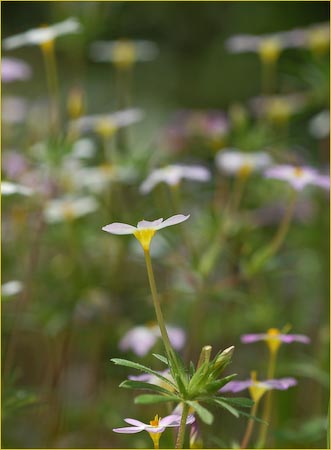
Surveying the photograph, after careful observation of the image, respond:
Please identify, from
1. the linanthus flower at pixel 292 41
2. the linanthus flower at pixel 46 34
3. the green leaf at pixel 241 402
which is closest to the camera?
the green leaf at pixel 241 402

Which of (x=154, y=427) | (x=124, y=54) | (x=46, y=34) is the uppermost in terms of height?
(x=124, y=54)

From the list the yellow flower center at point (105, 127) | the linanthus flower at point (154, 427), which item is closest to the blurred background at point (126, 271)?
the yellow flower center at point (105, 127)

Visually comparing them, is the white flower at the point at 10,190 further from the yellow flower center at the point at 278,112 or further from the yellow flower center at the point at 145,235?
the yellow flower center at the point at 278,112

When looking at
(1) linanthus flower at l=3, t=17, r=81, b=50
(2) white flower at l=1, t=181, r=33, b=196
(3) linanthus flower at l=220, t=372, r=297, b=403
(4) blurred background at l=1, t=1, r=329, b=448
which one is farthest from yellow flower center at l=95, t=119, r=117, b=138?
(3) linanthus flower at l=220, t=372, r=297, b=403

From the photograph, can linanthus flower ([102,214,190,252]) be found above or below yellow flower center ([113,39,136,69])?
below

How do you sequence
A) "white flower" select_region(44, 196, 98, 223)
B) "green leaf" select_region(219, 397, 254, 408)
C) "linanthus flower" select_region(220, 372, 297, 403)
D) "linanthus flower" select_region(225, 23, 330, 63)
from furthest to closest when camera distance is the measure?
"linanthus flower" select_region(225, 23, 330, 63), "white flower" select_region(44, 196, 98, 223), "linanthus flower" select_region(220, 372, 297, 403), "green leaf" select_region(219, 397, 254, 408)

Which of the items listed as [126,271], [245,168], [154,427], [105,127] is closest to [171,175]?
[245,168]

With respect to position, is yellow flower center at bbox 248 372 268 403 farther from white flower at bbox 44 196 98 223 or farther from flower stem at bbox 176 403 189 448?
white flower at bbox 44 196 98 223

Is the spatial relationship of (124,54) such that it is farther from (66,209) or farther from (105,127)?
(66,209)
